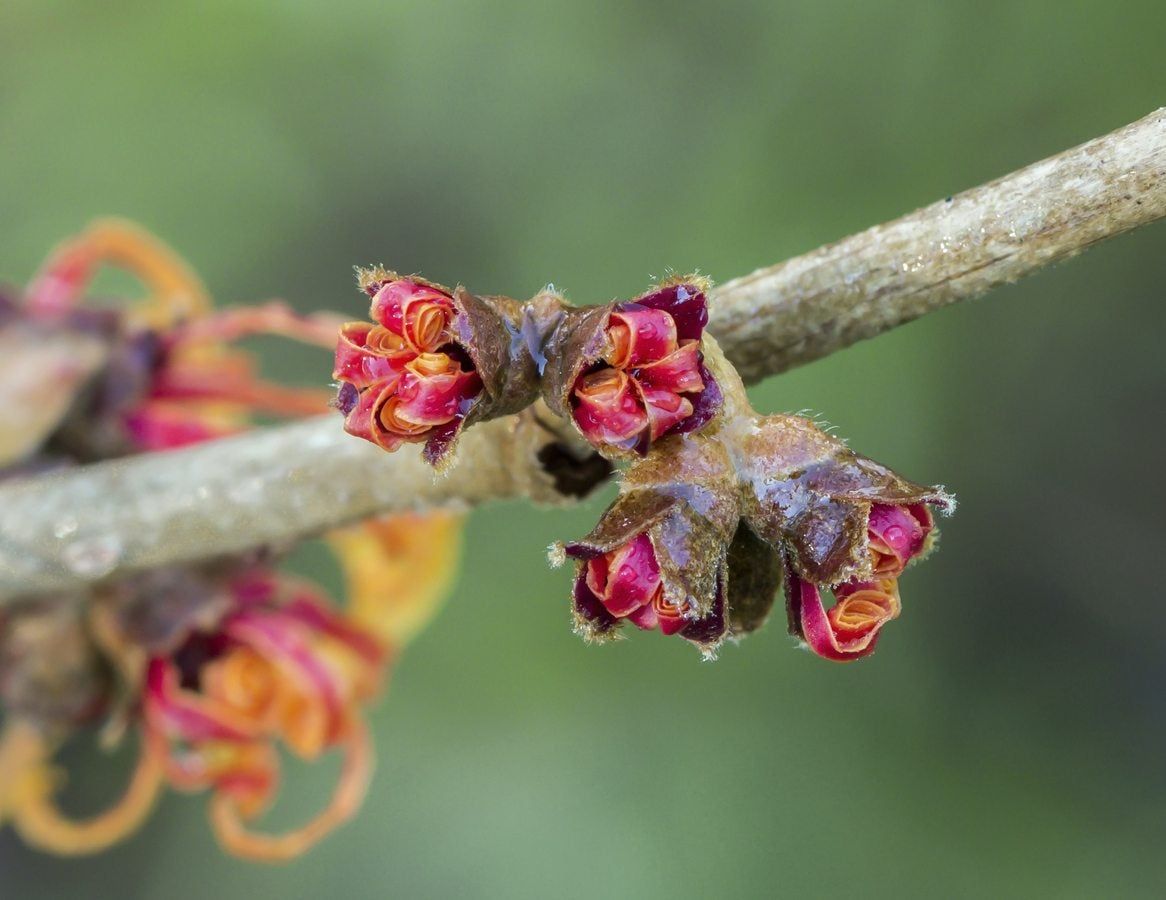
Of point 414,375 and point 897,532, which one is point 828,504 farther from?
point 414,375

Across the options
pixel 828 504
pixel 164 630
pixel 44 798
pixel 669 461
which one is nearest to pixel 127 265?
pixel 164 630

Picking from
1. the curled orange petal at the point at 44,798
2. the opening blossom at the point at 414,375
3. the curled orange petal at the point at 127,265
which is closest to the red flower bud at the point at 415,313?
the opening blossom at the point at 414,375

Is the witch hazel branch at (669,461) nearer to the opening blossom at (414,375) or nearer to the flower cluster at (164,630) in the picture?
the opening blossom at (414,375)

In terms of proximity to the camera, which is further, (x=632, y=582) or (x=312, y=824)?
(x=312, y=824)

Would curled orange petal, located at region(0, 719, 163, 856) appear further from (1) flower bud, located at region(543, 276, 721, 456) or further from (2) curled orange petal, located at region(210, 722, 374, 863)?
(1) flower bud, located at region(543, 276, 721, 456)

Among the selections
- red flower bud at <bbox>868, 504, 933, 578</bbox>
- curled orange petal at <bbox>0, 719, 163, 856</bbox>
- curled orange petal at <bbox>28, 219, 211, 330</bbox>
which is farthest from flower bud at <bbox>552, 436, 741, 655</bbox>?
curled orange petal at <bbox>0, 719, 163, 856</bbox>

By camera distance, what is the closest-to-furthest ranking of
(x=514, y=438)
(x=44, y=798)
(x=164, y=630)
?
1. (x=514, y=438)
2. (x=164, y=630)
3. (x=44, y=798)

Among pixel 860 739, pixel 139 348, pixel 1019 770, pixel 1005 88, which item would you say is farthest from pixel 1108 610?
pixel 139 348
